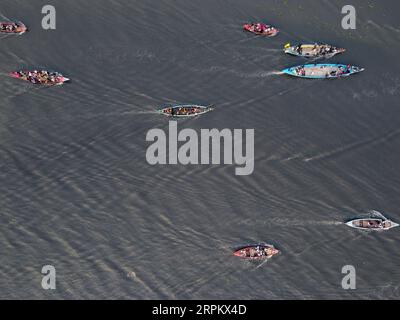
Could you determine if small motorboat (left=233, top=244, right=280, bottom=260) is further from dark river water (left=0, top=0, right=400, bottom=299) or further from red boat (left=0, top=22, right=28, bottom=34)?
red boat (left=0, top=22, right=28, bottom=34)

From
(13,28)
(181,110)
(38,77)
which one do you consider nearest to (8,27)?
(13,28)

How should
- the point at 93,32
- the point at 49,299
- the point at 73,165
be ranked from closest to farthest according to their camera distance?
the point at 49,299
the point at 73,165
the point at 93,32

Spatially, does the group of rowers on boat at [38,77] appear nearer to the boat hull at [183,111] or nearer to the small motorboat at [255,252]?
the boat hull at [183,111]

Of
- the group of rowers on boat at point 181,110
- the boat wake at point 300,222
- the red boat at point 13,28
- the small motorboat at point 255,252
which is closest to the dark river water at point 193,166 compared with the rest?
the boat wake at point 300,222

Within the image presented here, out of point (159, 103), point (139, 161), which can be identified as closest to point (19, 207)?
point (139, 161)

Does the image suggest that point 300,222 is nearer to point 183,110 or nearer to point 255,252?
point 255,252
